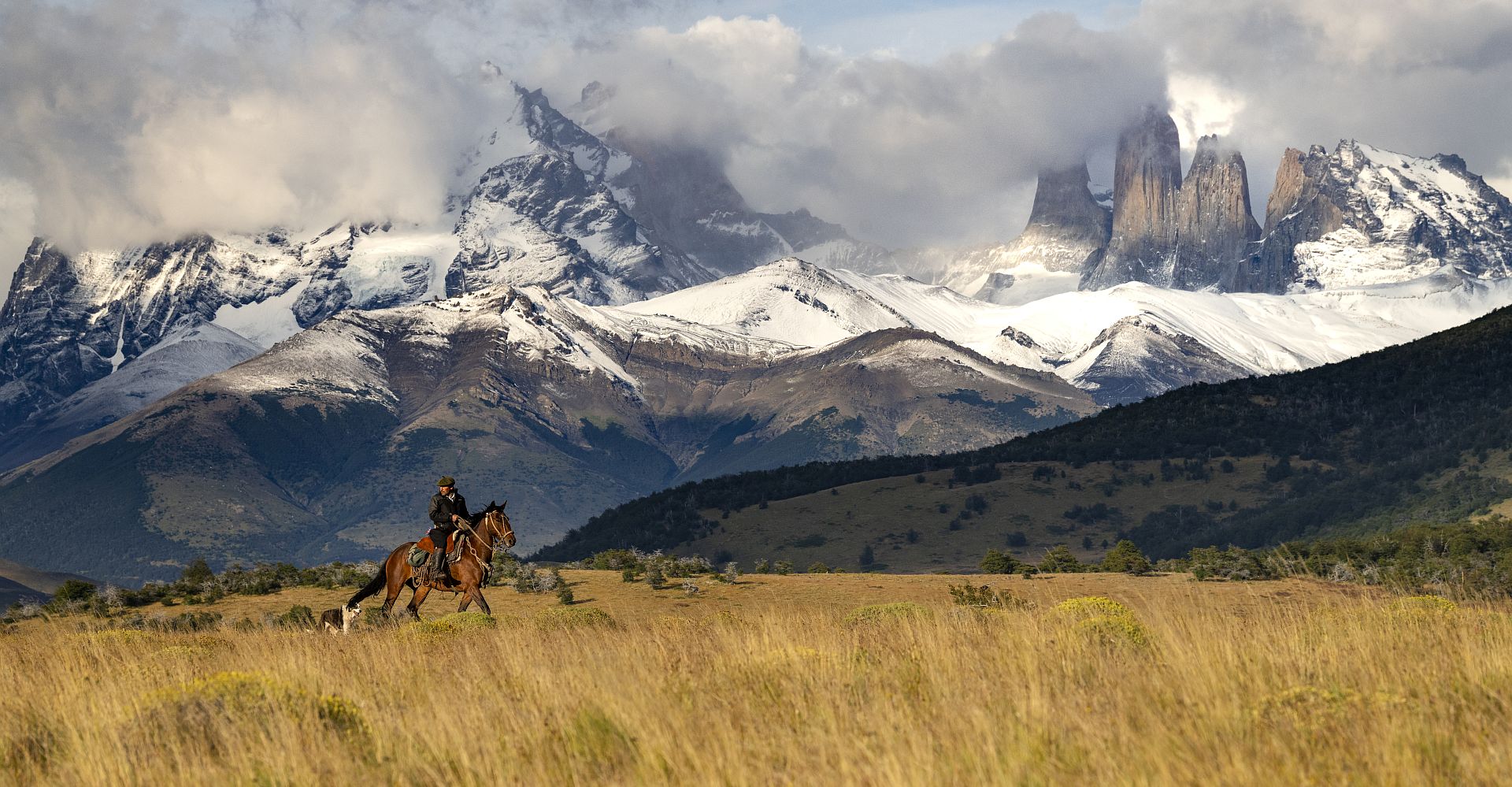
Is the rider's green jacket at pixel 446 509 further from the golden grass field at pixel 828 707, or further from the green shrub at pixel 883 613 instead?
the golden grass field at pixel 828 707

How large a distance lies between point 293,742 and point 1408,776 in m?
8.97

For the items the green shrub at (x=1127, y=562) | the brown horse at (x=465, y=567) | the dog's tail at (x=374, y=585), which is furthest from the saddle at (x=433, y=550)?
the green shrub at (x=1127, y=562)

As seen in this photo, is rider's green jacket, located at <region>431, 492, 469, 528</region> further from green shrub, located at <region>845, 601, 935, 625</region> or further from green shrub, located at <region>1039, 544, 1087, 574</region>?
green shrub, located at <region>1039, 544, 1087, 574</region>

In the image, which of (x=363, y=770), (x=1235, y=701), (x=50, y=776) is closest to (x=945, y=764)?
(x=1235, y=701)

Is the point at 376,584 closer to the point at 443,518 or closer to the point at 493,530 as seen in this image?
the point at 443,518

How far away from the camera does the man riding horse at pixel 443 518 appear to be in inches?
1267

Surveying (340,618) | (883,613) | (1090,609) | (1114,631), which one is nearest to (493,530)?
(340,618)

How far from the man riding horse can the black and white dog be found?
243cm

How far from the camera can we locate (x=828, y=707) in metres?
12.2

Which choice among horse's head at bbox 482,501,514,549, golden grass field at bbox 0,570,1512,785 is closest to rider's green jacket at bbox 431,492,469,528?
horse's head at bbox 482,501,514,549

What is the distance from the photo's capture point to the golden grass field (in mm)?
10367

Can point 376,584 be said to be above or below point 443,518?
below

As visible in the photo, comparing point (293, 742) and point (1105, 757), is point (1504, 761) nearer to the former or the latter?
point (1105, 757)

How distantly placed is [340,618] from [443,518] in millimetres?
3307
